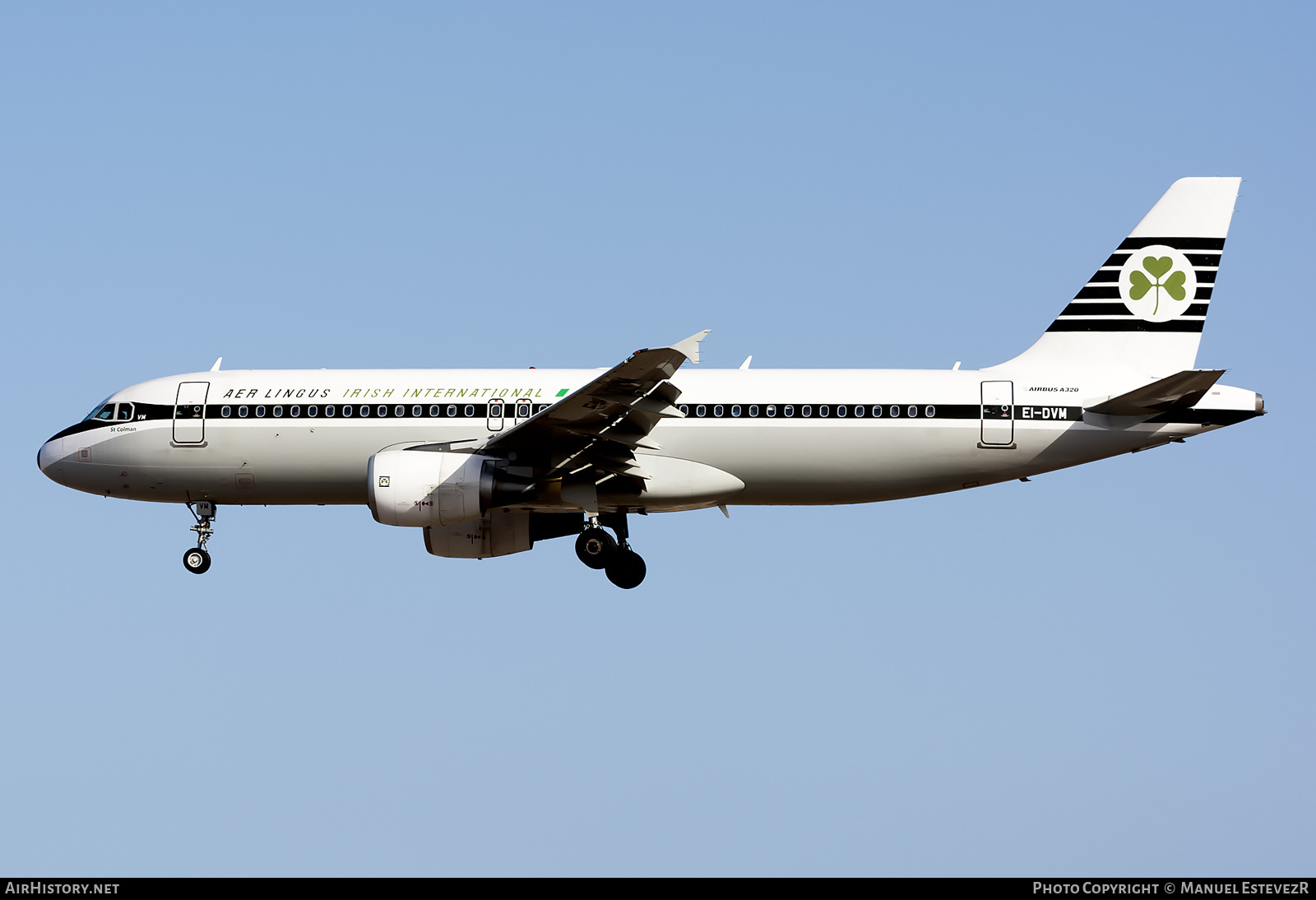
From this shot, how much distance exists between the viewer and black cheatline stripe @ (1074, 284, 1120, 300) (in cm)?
3238

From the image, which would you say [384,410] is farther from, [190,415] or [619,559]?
[619,559]

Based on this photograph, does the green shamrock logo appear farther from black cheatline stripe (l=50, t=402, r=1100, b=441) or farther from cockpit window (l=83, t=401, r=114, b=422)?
cockpit window (l=83, t=401, r=114, b=422)

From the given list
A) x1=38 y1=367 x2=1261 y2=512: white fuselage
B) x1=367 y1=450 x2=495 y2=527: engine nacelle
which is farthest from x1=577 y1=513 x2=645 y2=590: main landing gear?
x1=367 y1=450 x2=495 y2=527: engine nacelle

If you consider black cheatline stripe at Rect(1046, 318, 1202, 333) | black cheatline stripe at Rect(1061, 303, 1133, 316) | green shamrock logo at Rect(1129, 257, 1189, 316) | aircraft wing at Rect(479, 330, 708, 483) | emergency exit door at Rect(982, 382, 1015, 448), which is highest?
green shamrock logo at Rect(1129, 257, 1189, 316)

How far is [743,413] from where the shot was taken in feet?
100

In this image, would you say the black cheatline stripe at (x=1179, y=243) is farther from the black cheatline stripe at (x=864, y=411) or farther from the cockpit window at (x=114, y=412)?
the cockpit window at (x=114, y=412)

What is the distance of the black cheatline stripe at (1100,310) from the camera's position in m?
32.2

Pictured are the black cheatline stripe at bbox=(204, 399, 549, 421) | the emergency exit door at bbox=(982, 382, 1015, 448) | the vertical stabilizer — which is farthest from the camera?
the vertical stabilizer

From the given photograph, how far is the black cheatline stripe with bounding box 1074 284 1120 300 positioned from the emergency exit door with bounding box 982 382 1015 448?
137 inches

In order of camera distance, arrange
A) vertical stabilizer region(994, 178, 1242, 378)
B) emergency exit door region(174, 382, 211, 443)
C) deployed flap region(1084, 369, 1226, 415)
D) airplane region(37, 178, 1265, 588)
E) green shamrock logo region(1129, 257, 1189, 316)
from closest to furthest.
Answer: deployed flap region(1084, 369, 1226, 415) → airplane region(37, 178, 1265, 588) → vertical stabilizer region(994, 178, 1242, 378) → emergency exit door region(174, 382, 211, 443) → green shamrock logo region(1129, 257, 1189, 316)

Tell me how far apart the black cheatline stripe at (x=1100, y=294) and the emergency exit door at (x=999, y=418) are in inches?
137

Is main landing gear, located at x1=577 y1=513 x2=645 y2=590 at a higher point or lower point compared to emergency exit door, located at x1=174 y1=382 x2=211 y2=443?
lower
